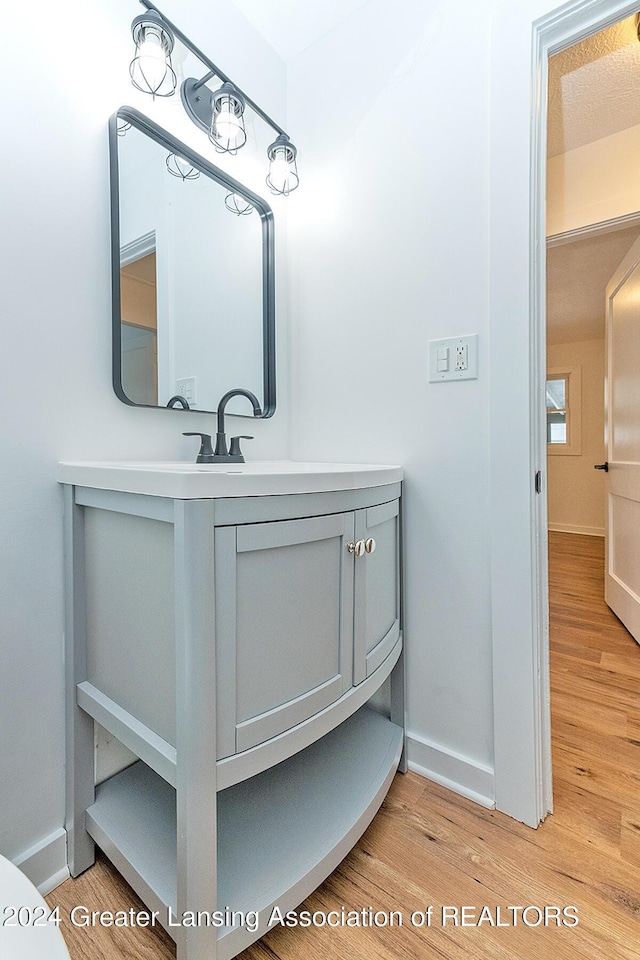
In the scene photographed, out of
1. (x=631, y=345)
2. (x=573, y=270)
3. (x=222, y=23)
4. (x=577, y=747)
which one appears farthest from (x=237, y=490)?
(x=573, y=270)

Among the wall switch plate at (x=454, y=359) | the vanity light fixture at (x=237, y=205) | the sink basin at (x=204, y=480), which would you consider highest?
the vanity light fixture at (x=237, y=205)

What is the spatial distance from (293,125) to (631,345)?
1859 mm

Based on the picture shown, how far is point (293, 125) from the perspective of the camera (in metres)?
1.60

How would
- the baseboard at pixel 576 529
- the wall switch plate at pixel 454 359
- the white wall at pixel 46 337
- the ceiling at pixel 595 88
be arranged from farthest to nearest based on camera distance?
the baseboard at pixel 576 529 → the ceiling at pixel 595 88 → the wall switch plate at pixel 454 359 → the white wall at pixel 46 337

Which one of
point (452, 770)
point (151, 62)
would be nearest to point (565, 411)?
point (452, 770)

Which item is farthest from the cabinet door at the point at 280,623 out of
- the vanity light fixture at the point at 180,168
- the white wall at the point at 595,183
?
the white wall at the point at 595,183

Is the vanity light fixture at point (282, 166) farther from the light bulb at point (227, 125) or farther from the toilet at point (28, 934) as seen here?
the toilet at point (28, 934)

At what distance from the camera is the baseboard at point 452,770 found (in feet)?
3.98

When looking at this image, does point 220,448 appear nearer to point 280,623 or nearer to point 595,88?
point 280,623

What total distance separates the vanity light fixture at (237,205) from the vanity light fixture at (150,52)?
0.34m

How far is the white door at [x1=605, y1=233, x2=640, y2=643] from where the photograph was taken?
2209 mm

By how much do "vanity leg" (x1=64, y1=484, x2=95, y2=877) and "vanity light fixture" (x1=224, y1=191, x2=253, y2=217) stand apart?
3.28 feet

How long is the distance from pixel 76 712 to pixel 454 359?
1.25 m

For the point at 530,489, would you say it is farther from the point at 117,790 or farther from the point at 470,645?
the point at 117,790
